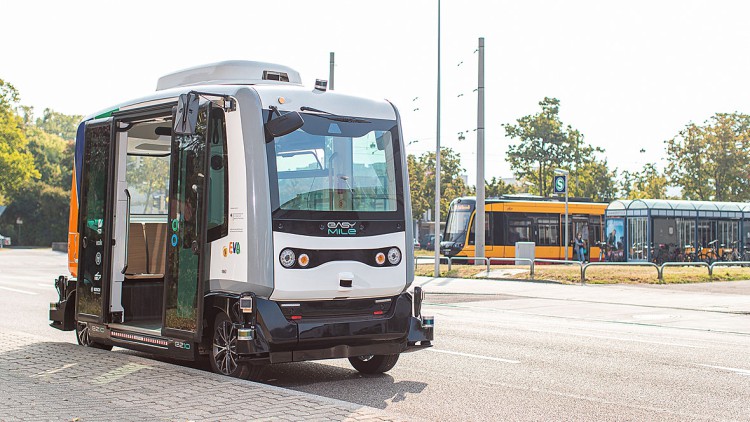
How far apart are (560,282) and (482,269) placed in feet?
16.5

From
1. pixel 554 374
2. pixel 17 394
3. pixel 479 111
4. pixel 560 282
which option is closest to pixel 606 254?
pixel 479 111

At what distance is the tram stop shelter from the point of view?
134 ft

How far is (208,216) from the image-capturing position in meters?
9.48

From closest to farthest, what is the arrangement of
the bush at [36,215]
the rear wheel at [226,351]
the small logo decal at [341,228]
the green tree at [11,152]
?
the rear wheel at [226,351] < the small logo decal at [341,228] < the green tree at [11,152] < the bush at [36,215]

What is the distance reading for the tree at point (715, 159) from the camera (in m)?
59.2

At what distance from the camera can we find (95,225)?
1130 centimetres

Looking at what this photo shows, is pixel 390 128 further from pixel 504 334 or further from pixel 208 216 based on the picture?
pixel 504 334

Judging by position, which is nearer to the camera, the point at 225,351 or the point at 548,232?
the point at 225,351

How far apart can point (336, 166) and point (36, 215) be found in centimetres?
7390

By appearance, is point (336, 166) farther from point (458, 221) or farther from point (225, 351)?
point (458, 221)

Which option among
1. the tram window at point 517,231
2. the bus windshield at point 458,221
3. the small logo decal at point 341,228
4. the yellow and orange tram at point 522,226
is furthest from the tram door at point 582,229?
the small logo decal at point 341,228

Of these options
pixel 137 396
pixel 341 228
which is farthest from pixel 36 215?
pixel 137 396

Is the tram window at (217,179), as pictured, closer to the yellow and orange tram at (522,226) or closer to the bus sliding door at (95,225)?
the bus sliding door at (95,225)

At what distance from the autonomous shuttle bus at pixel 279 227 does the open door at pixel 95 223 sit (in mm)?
683
